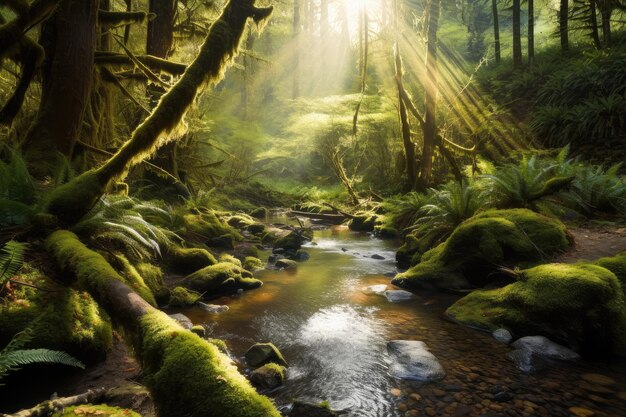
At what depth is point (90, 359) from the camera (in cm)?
314

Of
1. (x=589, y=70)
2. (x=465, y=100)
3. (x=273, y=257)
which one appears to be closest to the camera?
(x=273, y=257)

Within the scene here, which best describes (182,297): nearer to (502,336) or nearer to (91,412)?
(91,412)

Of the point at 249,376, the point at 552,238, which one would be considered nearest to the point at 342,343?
the point at 249,376

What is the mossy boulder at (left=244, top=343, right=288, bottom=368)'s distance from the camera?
144 inches

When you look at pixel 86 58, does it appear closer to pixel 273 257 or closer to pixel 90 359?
pixel 90 359

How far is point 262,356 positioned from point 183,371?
6.96 feet

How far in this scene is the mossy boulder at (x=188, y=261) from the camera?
21.9 feet

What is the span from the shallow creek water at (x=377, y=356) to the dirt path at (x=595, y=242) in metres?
1.95

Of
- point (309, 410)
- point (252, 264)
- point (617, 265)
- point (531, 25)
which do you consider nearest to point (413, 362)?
point (309, 410)

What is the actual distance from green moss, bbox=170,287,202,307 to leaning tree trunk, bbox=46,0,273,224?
1831 millimetres

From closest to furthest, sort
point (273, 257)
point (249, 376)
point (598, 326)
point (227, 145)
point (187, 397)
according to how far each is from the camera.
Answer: point (187, 397)
point (249, 376)
point (598, 326)
point (273, 257)
point (227, 145)

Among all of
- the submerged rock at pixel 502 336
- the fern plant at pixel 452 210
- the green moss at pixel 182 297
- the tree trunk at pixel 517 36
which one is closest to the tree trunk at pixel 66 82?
the green moss at pixel 182 297

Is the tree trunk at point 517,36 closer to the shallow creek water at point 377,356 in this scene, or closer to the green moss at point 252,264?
the shallow creek water at point 377,356

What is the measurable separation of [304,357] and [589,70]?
55.0 ft
